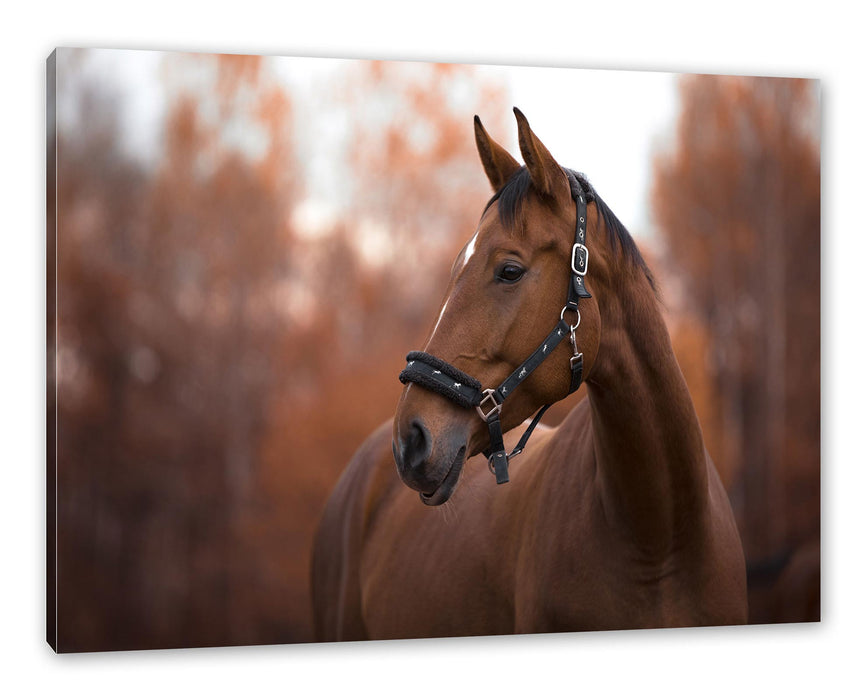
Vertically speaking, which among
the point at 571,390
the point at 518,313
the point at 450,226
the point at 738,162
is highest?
the point at 738,162

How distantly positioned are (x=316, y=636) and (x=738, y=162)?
102 inches

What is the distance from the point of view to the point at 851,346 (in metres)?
4.10

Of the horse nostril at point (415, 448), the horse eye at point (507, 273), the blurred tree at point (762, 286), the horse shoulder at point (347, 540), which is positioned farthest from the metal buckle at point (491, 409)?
the blurred tree at point (762, 286)

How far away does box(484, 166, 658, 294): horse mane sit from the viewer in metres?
2.57

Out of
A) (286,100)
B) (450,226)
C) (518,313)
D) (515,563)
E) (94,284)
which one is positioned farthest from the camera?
(450,226)

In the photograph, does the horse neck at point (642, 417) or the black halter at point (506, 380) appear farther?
the horse neck at point (642, 417)

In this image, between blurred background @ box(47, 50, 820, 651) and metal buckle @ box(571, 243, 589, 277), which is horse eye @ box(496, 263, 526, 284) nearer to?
metal buckle @ box(571, 243, 589, 277)

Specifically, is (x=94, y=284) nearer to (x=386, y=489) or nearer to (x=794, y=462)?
(x=386, y=489)

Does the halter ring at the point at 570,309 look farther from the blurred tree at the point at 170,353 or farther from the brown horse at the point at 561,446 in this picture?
the blurred tree at the point at 170,353

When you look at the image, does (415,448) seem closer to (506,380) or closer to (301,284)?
(506,380)

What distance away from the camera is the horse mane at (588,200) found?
2.57 meters

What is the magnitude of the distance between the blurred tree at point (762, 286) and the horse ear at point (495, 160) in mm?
1557

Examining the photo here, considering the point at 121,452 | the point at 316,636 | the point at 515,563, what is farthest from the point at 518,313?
the point at 316,636

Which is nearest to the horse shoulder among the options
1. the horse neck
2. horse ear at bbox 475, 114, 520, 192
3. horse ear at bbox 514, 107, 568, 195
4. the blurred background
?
the blurred background
